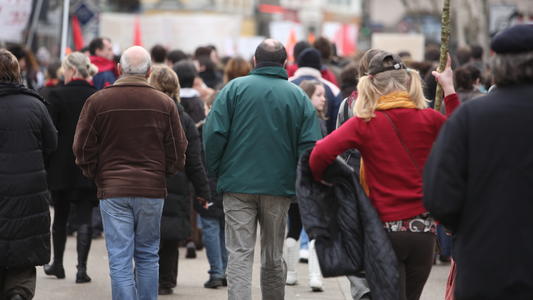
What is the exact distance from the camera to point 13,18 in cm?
1548

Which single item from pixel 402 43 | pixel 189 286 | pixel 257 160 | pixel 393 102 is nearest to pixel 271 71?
pixel 257 160

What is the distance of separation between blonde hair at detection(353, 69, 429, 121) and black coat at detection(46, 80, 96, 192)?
4657 mm

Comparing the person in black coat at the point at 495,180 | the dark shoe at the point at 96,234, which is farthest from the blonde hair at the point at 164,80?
the person in black coat at the point at 495,180

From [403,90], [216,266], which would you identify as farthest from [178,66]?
[403,90]

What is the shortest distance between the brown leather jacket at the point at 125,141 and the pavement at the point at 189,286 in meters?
2.03

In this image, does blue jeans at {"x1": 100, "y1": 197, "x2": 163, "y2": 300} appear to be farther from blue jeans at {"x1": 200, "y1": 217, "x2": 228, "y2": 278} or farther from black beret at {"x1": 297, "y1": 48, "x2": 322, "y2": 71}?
black beret at {"x1": 297, "y1": 48, "x2": 322, "y2": 71}

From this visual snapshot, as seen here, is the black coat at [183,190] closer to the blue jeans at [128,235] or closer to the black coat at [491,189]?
the blue jeans at [128,235]

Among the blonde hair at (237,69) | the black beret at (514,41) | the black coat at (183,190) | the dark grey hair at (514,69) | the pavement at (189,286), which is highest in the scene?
the black beret at (514,41)

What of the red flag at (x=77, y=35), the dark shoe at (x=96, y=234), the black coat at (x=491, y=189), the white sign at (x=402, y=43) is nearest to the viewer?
the black coat at (x=491, y=189)

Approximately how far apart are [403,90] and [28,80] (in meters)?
11.6

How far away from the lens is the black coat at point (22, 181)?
8.02m

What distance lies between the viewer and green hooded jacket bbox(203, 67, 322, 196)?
25.8ft

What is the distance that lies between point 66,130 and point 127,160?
9.91 feet

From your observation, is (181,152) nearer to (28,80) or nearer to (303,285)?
(303,285)
